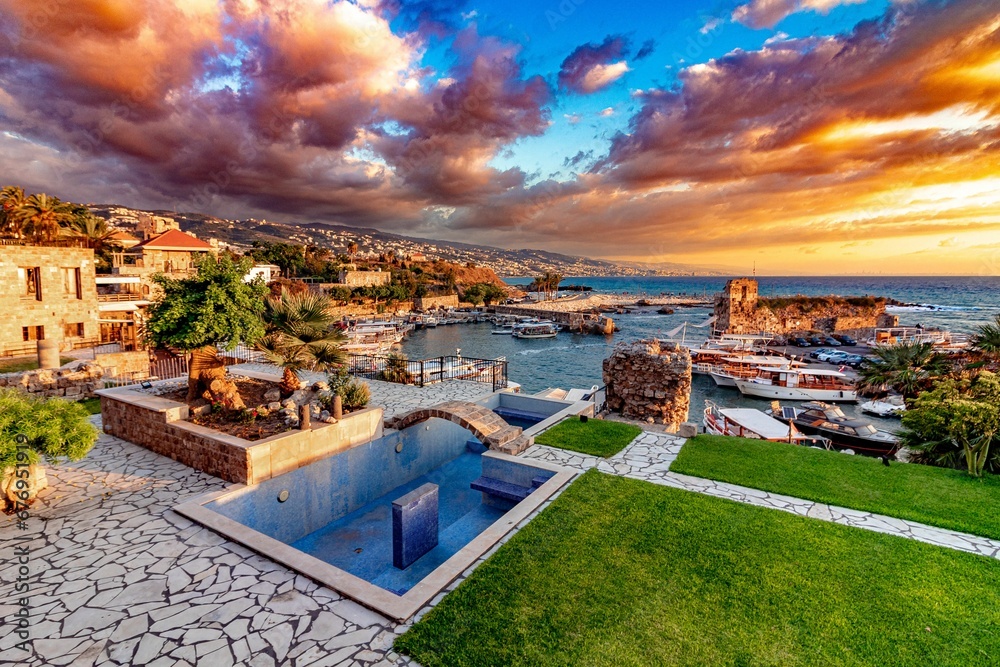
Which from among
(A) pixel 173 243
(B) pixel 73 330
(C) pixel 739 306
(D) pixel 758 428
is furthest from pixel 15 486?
(C) pixel 739 306

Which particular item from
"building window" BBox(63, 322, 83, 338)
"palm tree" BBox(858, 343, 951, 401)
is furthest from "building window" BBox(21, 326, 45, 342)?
"palm tree" BBox(858, 343, 951, 401)

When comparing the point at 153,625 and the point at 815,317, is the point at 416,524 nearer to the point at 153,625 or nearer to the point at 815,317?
the point at 153,625

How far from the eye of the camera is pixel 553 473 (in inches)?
317

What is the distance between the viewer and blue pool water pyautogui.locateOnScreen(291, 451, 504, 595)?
22.4 feet

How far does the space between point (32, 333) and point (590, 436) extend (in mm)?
25206

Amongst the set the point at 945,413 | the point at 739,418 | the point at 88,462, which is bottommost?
the point at 739,418

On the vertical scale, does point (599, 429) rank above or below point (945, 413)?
below

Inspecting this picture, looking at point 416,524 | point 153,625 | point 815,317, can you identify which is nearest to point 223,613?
point 153,625

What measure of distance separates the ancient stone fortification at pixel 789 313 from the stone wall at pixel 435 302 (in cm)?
4788

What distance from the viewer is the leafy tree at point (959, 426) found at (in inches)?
318

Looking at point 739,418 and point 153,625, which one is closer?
point 153,625

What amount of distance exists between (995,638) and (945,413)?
619 cm

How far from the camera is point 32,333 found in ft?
64.0

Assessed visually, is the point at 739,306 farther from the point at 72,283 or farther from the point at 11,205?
the point at 11,205
